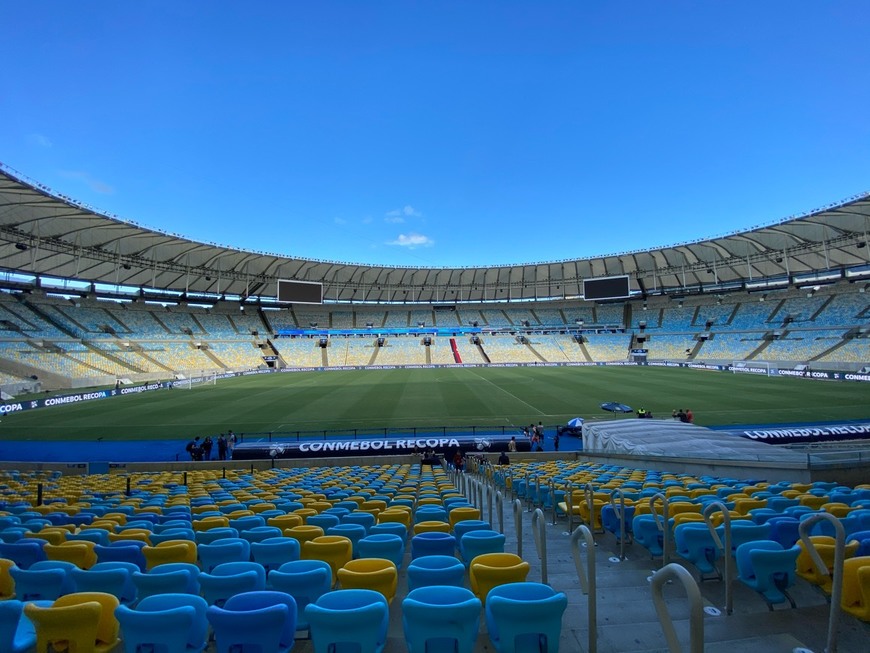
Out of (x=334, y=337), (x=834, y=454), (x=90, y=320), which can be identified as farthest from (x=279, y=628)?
(x=334, y=337)

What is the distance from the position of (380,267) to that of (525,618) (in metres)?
69.4

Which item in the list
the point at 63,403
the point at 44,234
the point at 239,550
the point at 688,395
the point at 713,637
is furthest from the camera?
the point at 44,234

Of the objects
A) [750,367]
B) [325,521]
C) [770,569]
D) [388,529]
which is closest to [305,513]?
[325,521]

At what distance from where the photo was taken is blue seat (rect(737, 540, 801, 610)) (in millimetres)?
3379

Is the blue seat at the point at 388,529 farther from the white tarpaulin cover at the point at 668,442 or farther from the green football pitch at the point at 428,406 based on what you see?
the green football pitch at the point at 428,406

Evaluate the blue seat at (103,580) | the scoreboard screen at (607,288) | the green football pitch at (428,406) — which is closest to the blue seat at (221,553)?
the blue seat at (103,580)

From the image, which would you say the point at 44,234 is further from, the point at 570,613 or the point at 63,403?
the point at 570,613

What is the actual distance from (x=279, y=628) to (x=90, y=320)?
216 feet

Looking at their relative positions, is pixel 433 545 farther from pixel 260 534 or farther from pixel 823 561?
pixel 823 561

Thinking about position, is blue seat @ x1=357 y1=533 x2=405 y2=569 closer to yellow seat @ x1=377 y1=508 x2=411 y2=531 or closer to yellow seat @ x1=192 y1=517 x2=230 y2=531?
yellow seat @ x1=377 y1=508 x2=411 y2=531

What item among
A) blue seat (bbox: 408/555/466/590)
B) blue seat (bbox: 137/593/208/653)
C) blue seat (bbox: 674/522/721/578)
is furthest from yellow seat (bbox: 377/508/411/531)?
blue seat (bbox: 674/522/721/578)

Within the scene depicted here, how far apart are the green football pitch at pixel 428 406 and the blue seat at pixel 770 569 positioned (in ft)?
67.3

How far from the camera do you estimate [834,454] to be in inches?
366

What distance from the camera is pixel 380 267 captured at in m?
70.5
